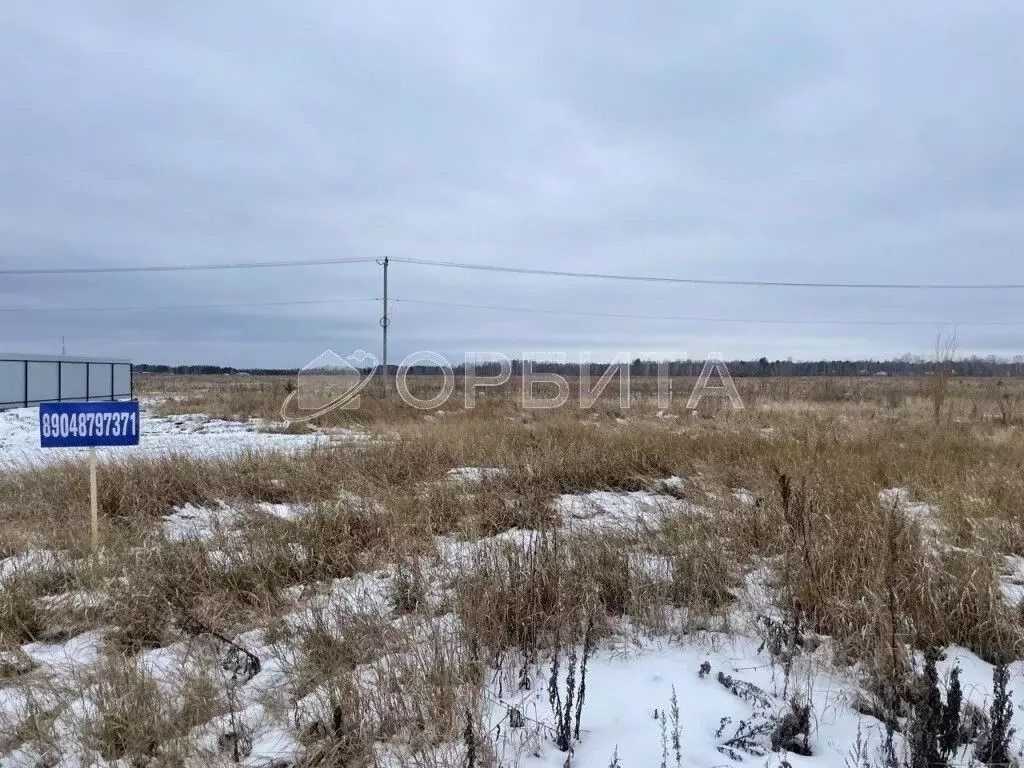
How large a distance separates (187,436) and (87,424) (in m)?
10.1

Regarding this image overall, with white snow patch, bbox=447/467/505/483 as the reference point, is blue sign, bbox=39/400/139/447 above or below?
above

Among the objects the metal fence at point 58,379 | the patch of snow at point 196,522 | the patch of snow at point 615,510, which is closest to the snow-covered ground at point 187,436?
the patch of snow at point 196,522

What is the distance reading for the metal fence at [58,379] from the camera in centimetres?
2199

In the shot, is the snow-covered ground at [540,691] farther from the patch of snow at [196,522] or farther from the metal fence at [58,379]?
the metal fence at [58,379]

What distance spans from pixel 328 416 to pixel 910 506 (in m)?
14.3

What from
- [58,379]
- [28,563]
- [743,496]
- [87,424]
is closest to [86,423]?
[87,424]

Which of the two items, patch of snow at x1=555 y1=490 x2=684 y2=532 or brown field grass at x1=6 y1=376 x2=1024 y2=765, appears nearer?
brown field grass at x1=6 y1=376 x2=1024 y2=765

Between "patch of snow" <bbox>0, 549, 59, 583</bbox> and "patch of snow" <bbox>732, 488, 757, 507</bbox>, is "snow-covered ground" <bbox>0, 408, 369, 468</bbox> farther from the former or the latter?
"patch of snow" <bbox>732, 488, 757, 507</bbox>

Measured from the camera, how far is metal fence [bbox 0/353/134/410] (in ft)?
72.1

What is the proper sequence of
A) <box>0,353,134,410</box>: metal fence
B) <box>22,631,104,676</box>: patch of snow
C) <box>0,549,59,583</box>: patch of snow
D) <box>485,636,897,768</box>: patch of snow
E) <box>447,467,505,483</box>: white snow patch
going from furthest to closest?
<box>0,353,134,410</box>: metal fence
<box>447,467,505,483</box>: white snow patch
<box>0,549,59,583</box>: patch of snow
<box>22,631,104,676</box>: patch of snow
<box>485,636,897,768</box>: patch of snow

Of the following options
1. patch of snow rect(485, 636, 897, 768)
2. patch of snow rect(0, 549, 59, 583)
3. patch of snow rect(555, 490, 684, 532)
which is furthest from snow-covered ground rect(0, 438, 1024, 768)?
patch of snow rect(555, 490, 684, 532)

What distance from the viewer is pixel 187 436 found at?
13.3 metres

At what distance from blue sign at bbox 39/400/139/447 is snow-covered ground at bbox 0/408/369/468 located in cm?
502

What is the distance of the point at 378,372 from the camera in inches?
1319
